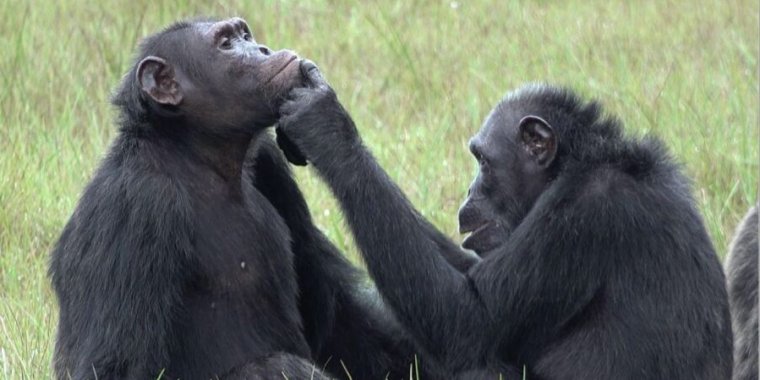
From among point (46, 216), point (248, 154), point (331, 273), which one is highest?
point (248, 154)

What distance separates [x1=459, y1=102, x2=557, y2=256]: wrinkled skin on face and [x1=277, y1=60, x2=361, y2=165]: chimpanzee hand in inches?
23.1

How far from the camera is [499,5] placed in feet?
37.1

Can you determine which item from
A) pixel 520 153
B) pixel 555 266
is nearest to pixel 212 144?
pixel 520 153

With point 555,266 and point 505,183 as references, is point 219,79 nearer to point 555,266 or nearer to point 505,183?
point 505,183

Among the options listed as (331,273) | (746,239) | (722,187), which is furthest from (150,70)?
(722,187)

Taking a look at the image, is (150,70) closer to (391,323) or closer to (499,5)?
(391,323)

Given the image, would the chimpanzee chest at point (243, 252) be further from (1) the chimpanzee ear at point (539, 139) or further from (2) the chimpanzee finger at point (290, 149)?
(1) the chimpanzee ear at point (539, 139)

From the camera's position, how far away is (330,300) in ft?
20.8

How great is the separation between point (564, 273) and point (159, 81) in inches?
63.3

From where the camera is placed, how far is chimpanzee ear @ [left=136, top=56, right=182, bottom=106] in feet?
19.0

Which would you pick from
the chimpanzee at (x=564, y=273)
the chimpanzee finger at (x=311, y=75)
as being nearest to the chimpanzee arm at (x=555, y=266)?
the chimpanzee at (x=564, y=273)

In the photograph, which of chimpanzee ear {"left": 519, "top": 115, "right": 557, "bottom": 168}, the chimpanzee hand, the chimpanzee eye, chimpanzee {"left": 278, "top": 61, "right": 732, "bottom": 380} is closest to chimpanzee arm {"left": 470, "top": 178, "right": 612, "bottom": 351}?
chimpanzee {"left": 278, "top": 61, "right": 732, "bottom": 380}

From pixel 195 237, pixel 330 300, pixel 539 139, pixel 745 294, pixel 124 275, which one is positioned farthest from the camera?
pixel 745 294

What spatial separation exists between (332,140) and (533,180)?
835 millimetres
